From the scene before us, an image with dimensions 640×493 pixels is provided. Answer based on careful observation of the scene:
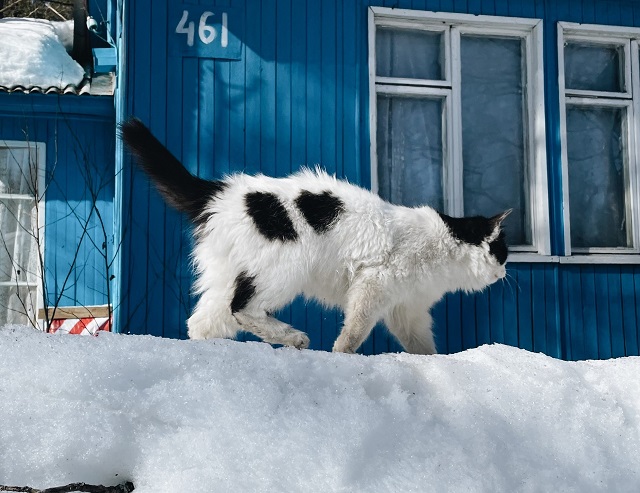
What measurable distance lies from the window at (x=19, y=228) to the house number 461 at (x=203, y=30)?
1.99m

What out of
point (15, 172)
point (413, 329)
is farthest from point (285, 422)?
point (15, 172)

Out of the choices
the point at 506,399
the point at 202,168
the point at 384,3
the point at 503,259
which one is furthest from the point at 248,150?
the point at 506,399

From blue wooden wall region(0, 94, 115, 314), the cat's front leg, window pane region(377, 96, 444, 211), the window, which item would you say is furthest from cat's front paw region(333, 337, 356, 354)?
the window

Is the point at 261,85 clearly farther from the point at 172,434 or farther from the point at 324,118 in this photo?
the point at 172,434

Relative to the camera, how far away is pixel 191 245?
5262 mm

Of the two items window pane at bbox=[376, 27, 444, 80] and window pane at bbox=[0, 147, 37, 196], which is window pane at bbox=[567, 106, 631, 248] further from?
window pane at bbox=[0, 147, 37, 196]

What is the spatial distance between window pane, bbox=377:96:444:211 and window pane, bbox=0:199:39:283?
322cm

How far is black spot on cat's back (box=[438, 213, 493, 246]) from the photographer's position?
439cm

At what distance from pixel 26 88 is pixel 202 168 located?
195 cm

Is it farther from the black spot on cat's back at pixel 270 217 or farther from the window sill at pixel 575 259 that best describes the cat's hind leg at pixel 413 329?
the window sill at pixel 575 259

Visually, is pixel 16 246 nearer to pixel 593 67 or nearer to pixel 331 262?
pixel 331 262

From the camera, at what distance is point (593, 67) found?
Answer: 20.4ft

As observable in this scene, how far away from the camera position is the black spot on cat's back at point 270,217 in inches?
153

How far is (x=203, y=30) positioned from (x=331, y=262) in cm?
236
